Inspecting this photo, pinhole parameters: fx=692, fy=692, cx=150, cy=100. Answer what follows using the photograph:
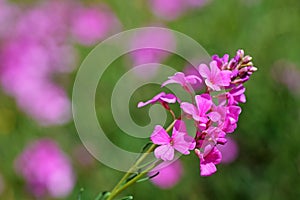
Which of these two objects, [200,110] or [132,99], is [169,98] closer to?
[200,110]

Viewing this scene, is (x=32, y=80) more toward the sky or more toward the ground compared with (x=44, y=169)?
more toward the sky

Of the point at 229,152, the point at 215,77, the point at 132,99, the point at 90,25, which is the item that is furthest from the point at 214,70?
the point at 90,25

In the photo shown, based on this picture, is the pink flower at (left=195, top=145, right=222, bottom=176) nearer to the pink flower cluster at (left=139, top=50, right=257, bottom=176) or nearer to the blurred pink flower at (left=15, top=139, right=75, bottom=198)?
the pink flower cluster at (left=139, top=50, right=257, bottom=176)

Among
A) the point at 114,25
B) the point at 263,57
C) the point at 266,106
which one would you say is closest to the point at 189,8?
the point at 114,25

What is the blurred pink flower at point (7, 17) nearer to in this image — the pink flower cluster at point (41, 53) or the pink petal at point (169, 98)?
the pink flower cluster at point (41, 53)

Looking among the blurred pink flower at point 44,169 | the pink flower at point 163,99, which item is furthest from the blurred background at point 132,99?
the pink flower at point 163,99

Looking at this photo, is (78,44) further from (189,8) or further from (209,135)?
(209,135)

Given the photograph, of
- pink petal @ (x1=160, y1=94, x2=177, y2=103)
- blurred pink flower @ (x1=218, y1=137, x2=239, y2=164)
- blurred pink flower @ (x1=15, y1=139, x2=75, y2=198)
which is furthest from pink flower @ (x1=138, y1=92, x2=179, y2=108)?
blurred pink flower @ (x1=218, y1=137, x2=239, y2=164)
